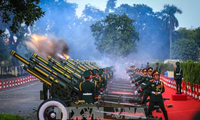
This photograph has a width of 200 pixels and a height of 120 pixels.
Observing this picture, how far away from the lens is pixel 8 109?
18828 mm

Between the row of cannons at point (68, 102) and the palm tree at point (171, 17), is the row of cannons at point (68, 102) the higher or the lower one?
the lower one

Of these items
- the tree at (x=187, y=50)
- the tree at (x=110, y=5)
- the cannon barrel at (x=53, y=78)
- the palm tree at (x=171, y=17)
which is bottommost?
the cannon barrel at (x=53, y=78)

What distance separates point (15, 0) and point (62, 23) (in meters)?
109

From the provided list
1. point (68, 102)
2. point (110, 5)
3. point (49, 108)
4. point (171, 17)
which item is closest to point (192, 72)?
point (68, 102)

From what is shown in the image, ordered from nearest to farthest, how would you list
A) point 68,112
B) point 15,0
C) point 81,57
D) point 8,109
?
1. point 68,112
2. point 15,0
3. point 8,109
4. point 81,57

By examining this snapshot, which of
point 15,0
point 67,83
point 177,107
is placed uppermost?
point 15,0

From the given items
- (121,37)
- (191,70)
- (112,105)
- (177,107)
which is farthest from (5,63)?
(112,105)

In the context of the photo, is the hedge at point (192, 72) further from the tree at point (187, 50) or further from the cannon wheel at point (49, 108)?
the tree at point (187, 50)

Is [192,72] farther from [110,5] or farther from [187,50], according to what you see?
[110,5]

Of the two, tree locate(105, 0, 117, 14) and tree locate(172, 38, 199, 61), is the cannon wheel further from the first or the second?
tree locate(105, 0, 117, 14)

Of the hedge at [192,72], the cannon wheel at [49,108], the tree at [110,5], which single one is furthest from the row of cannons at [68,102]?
the tree at [110,5]

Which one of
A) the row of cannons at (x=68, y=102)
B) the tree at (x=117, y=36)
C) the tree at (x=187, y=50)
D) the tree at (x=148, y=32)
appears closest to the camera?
the row of cannons at (x=68, y=102)

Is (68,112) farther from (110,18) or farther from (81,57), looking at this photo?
(81,57)

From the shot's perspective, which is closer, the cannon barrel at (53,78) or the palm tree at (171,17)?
the cannon barrel at (53,78)
